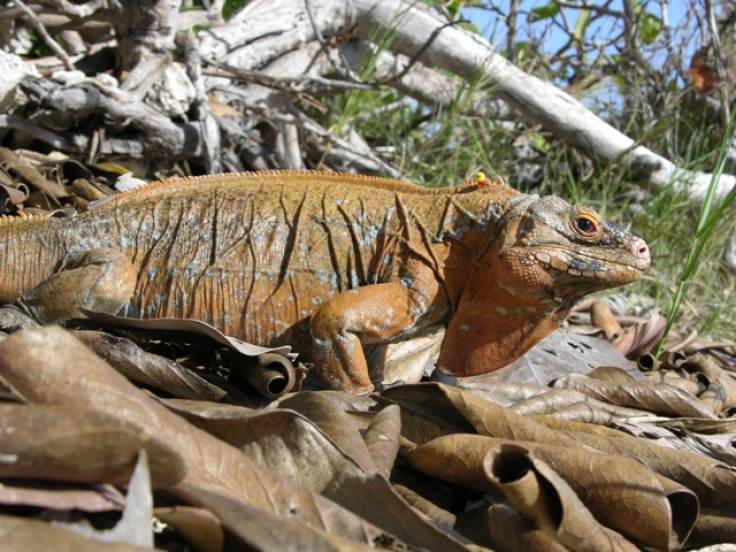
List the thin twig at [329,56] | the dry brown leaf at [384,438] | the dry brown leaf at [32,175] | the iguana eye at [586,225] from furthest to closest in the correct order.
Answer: the thin twig at [329,56]
the dry brown leaf at [32,175]
the iguana eye at [586,225]
the dry brown leaf at [384,438]

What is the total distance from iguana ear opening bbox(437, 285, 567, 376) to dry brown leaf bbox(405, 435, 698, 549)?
1.56 metres

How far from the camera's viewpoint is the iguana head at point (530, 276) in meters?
4.23

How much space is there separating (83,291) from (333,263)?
1.27 meters

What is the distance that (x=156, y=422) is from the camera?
226cm

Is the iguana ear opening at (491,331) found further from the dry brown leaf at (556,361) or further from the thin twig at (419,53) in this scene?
the thin twig at (419,53)

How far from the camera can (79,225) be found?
15.2 feet

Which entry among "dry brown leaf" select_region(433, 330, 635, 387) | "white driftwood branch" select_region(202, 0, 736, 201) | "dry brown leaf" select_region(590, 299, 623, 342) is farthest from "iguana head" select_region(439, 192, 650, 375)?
"white driftwood branch" select_region(202, 0, 736, 201)

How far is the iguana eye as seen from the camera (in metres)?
4.29

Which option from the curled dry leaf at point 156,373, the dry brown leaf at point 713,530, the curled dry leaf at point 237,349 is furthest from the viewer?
the curled dry leaf at point 237,349

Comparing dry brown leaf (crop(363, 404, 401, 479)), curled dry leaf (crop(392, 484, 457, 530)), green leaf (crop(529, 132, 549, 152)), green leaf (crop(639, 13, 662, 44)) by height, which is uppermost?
green leaf (crop(639, 13, 662, 44))

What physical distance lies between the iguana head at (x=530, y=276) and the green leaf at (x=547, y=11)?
31.0 ft

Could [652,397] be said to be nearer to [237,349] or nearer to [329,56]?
[237,349]

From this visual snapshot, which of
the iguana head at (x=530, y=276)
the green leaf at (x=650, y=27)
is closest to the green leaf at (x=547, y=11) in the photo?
the green leaf at (x=650, y=27)

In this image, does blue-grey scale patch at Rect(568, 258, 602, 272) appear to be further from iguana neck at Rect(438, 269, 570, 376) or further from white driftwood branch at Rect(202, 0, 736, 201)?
white driftwood branch at Rect(202, 0, 736, 201)
